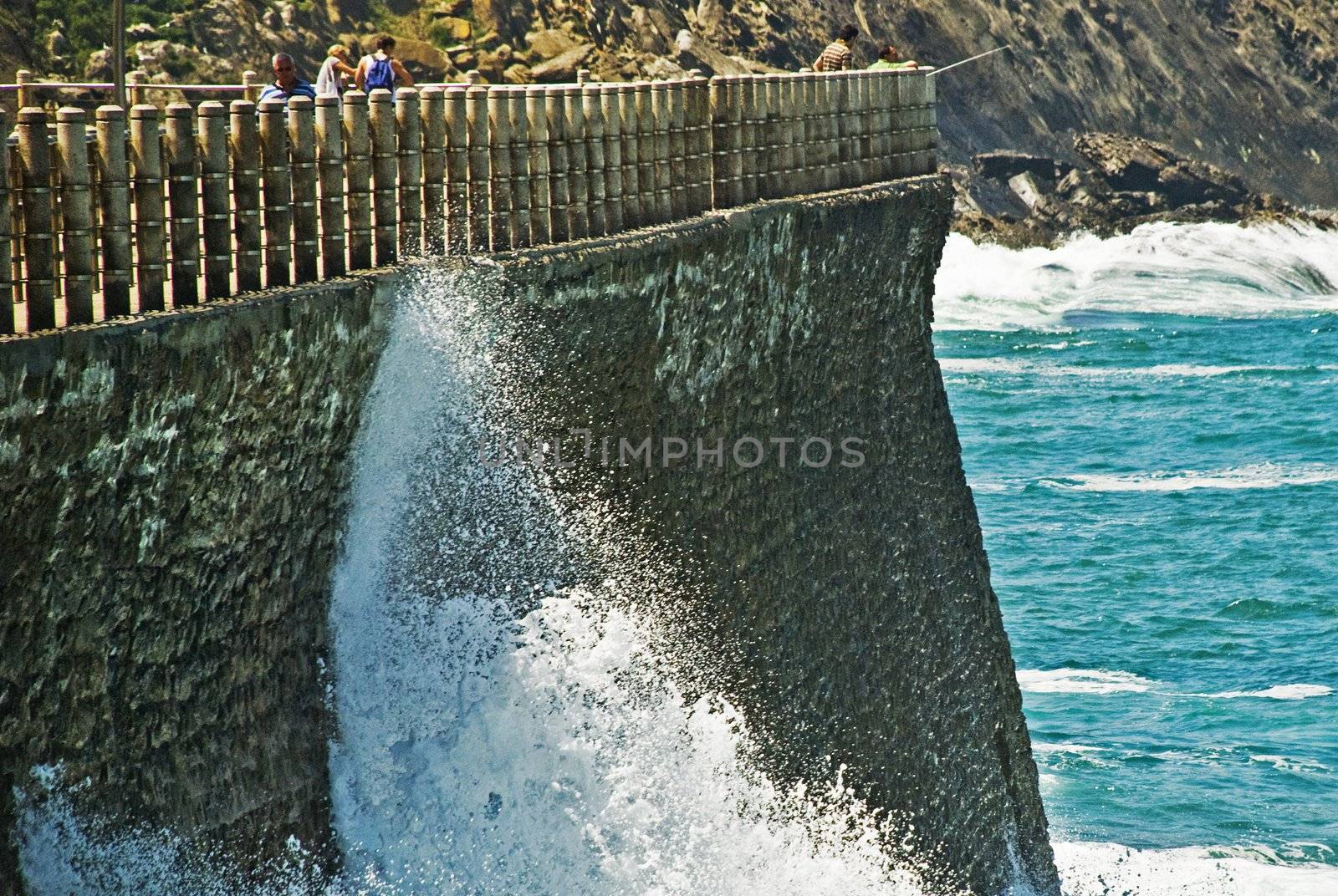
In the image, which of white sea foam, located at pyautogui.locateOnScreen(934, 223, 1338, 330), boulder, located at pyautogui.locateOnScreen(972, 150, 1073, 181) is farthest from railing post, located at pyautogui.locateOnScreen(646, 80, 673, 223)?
boulder, located at pyautogui.locateOnScreen(972, 150, 1073, 181)

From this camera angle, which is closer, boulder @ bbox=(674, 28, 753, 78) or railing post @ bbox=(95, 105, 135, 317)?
railing post @ bbox=(95, 105, 135, 317)

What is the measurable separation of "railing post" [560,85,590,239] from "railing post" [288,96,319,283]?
5.94ft

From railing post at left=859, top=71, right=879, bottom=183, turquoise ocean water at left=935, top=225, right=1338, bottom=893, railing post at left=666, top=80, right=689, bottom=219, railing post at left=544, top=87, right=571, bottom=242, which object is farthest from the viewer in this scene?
turquoise ocean water at left=935, top=225, right=1338, bottom=893

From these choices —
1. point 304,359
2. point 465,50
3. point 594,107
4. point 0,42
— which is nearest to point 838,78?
point 594,107

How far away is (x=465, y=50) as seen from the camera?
33000 mm

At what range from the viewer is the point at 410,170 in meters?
8.07

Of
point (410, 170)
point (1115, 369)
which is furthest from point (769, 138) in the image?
point (1115, 369)

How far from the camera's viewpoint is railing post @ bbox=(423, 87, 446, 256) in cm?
820

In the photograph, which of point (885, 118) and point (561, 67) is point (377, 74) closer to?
point (885, 118)

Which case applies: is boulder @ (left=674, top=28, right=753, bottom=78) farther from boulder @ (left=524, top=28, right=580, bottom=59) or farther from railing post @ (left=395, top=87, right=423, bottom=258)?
railing post @ (left=395, top=87, right=423, bottom=258)

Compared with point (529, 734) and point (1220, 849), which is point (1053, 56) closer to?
point (1220, 849)

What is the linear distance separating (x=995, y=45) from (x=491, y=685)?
141 ft

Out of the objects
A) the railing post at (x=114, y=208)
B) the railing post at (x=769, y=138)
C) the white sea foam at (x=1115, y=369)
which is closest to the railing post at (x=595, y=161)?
the railing post at (x=769, y=138)

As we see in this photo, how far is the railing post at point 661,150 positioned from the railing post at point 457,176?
152cm
